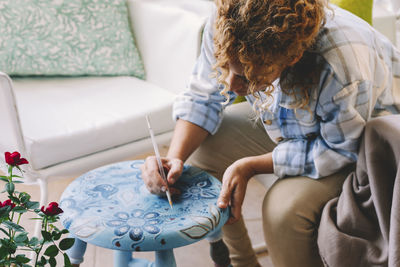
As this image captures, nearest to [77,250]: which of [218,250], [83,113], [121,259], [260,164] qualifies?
[121,259]

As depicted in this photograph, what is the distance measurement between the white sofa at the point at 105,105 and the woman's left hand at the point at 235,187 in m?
0.52

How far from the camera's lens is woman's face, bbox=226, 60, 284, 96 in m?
0.78

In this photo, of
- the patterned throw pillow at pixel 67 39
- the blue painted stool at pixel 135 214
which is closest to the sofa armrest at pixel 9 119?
the blue painted stool at pixel 135 214

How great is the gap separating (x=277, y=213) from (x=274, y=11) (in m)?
0.42

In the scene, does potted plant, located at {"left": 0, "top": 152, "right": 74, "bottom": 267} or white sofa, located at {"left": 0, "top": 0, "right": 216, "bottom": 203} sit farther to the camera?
white sofa, located at {"left": 0, "top": 0, "right": 216, "bottom": 203}

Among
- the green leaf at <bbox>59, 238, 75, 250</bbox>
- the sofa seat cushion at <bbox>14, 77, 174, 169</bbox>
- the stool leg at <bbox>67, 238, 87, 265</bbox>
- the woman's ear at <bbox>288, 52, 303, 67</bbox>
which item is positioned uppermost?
the woman's ear at <bbox>288, 52, 303, 67</bbox>

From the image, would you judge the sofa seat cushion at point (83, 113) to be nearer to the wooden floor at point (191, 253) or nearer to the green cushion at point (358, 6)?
the wooden floor at point (191, 253)

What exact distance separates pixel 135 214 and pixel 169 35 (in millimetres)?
870

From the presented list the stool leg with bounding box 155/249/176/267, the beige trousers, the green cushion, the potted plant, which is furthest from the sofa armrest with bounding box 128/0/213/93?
the potted plant

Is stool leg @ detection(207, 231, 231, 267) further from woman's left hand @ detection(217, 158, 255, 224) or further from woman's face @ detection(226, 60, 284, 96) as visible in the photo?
woman's face @ detection(226, 60, 284, 96)

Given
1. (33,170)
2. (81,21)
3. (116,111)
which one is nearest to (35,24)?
(81,21)

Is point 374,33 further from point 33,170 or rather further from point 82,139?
point 33,170

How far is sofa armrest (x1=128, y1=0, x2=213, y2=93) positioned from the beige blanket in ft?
2.48

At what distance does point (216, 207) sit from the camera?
0.88 m
